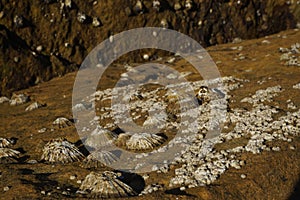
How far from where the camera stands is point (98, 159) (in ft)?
18.8

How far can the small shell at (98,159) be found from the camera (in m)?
5.69

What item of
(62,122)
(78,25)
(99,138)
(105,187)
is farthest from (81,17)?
(105,187)

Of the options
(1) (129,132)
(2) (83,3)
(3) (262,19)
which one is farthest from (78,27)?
(3) (262,19)

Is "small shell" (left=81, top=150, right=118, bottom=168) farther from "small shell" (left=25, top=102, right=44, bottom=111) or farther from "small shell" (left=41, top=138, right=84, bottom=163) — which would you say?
"small shell" (left=25, top=102, right=44, bottom=111)

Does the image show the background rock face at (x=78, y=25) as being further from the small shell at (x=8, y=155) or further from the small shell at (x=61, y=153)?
the small shell at (x=61, y=153)

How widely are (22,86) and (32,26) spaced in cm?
170

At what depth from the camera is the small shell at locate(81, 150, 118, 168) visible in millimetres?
5688

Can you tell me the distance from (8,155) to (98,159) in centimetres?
161

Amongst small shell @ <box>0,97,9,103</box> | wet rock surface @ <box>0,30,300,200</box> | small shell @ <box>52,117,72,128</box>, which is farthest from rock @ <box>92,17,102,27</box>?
small shell @ <box>52,117,72,128</box>

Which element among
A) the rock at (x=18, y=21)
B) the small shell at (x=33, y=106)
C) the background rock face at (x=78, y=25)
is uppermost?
the rock at (x=18, y=21)

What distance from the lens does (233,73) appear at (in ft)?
31.6

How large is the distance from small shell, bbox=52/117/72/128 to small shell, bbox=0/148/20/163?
1228mm

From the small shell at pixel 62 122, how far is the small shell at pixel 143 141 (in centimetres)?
185

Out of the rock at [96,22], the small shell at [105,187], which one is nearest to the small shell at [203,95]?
the small shell at [105,187]
